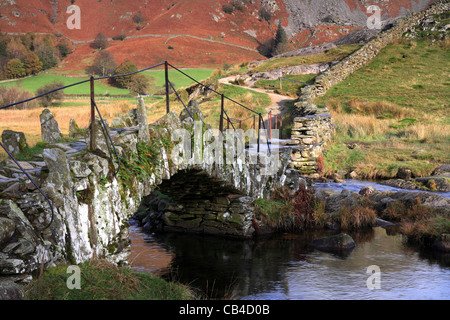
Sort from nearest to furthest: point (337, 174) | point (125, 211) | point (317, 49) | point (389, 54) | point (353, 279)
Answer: point (125, 211) < point (353, 279) < point (337, 174) < point (389, 54) < point (317, 49)

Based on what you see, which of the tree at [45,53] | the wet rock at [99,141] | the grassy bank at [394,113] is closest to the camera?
the wet rock at [99,141]

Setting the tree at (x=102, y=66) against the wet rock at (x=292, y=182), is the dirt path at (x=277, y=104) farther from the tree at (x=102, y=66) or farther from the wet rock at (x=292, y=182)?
the tree at (x=102, y=66)

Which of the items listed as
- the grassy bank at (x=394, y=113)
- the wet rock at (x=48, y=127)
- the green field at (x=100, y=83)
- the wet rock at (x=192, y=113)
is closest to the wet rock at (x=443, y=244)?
the grassy bank at (x=394, y=113)

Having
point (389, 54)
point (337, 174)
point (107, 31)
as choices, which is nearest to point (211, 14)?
point (107, 31)

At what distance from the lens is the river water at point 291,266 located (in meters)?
11.0

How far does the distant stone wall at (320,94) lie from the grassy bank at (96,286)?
16153mm

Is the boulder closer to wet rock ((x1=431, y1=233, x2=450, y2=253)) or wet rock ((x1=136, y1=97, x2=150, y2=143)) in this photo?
wet rock ((x1=136, y1=97, x2=150, y2=143))

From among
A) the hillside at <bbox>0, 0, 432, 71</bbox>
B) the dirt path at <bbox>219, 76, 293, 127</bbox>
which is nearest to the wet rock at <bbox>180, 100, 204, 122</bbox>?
the dirt path at <bbox>219, 76, 293, 127</bbox>

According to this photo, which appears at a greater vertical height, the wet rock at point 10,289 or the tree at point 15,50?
the tree at point 15,50

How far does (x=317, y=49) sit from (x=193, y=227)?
37.0m

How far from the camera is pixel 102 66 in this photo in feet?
255

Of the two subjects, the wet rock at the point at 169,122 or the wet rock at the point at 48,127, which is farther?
the wet rock at the point at 169,122
